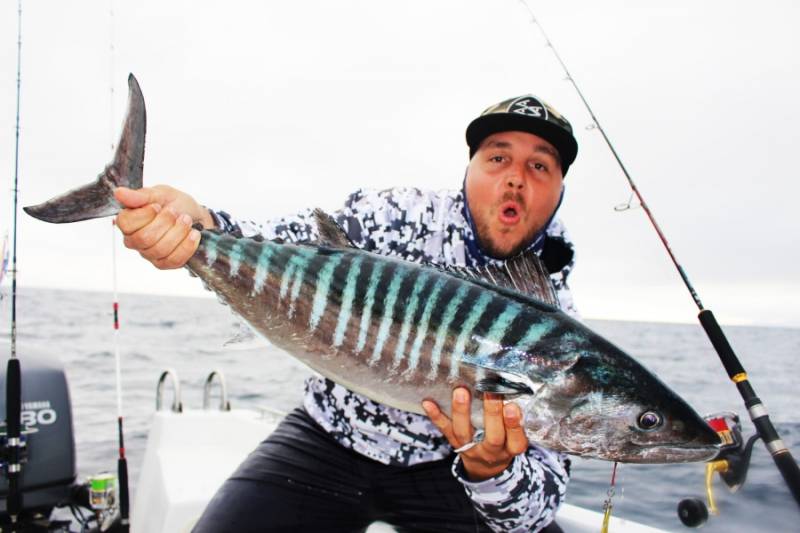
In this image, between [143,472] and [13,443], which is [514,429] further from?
[143,472]

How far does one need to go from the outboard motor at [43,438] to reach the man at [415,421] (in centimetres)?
205

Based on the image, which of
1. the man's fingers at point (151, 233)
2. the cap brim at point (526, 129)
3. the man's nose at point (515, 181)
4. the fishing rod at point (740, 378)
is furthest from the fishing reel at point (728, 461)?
the man's fingers at point (151, 233)

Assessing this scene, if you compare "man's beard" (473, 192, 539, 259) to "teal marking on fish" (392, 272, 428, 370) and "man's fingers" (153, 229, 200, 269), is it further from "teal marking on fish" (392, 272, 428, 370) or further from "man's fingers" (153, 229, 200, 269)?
"man's fingers" (153, 229, 200, 269)

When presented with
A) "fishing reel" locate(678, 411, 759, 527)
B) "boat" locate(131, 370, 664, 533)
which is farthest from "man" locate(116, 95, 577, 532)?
"fishing reel" locate(678, 411, 759, 527)

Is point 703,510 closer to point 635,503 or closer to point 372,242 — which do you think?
point 635,503

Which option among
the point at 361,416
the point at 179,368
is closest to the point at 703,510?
the point at 361,416

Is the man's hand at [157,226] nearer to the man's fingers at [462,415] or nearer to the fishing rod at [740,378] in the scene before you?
the man's fingers at [462,415]

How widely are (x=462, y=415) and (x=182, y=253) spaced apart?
1.19 m

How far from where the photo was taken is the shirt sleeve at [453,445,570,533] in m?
2.54

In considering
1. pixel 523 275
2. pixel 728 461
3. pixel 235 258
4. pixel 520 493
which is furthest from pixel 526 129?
pixel 728 461

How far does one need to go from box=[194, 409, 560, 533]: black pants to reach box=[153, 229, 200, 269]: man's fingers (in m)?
1.31

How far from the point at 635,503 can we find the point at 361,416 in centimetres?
439

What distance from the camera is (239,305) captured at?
7.66 feet

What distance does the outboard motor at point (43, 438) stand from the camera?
13.9ft
